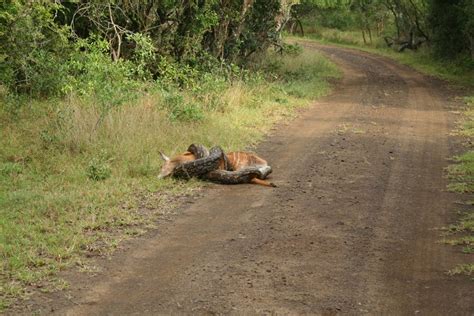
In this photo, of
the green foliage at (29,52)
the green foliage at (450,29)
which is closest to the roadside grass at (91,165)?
the green foliage at (29,52)

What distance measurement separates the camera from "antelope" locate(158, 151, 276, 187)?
9.49 m

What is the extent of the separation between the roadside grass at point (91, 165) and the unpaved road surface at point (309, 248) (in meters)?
0.46

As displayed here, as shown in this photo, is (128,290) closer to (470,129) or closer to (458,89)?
(470,129)

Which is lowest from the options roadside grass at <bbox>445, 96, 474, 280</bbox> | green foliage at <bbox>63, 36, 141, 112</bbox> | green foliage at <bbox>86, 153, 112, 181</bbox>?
roadside grass at <bbox>445, 96, 474, 280</bbox>

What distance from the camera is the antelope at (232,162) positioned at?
9.49m

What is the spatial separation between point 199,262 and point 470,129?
9332 millimetres

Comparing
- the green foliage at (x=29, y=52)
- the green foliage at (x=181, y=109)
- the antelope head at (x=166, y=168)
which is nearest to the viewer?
the antelope head at (x=166, y=168)

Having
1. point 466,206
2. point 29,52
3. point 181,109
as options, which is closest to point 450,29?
point 181,109

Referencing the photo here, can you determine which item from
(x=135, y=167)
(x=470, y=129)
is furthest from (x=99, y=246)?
(x=470, y=129)

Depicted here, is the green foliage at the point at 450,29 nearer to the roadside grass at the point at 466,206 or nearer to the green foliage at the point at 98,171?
the roadside grass at the point at 466,206

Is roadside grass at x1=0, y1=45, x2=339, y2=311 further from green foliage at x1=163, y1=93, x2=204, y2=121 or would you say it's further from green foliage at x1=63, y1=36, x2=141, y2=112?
green foliage at x1=63, y1=36, x2=141, y2=112

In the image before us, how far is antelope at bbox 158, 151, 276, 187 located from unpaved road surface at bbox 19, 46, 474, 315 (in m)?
0.31

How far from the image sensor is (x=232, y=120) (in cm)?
1369

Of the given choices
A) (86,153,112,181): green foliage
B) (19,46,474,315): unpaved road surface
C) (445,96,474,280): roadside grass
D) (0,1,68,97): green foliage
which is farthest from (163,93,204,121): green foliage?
(445,96,474,280): roadside grass
